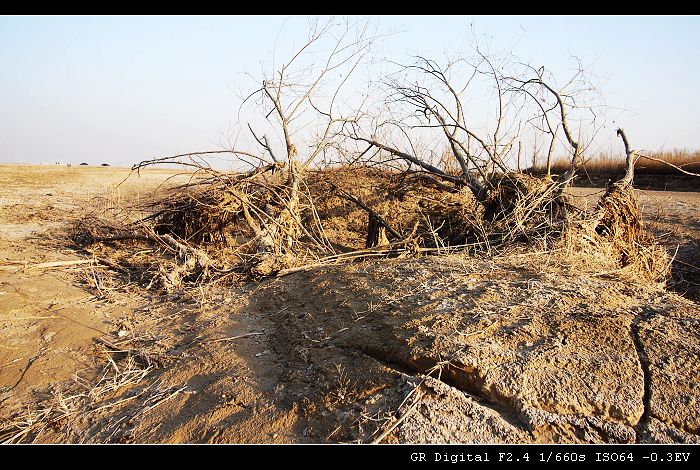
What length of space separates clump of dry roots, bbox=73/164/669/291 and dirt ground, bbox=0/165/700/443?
20.3 inches

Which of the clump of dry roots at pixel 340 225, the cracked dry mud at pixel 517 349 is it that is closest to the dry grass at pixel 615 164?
the clump of dry roots at pixel 340 225

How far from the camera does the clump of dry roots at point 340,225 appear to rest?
14.8 ft

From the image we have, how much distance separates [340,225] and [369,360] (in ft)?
13.7

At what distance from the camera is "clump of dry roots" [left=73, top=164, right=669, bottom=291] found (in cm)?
452

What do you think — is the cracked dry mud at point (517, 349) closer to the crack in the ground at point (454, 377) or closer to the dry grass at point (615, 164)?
the crack in the ground at point (454, 377)

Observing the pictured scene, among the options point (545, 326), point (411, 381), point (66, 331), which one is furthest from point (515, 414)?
point (66, 331)

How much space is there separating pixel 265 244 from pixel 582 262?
2.72 meters

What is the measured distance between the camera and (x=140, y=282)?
4617mm

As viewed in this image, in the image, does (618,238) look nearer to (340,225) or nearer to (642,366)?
(642,366)

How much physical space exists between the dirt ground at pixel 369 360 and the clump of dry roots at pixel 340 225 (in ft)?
1.69

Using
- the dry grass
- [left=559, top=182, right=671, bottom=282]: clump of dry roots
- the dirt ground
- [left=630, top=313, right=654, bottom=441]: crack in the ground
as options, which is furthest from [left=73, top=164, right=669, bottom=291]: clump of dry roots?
the dry grass

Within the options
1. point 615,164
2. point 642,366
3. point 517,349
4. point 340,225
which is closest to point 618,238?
point 642,366
